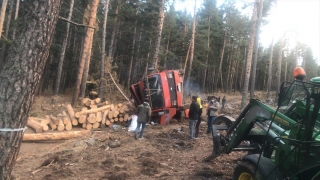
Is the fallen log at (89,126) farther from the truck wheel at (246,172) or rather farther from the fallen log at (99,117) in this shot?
the truck wheel at (246,172)

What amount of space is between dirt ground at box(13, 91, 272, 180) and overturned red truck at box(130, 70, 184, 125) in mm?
2292

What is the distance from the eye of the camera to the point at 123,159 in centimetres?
756

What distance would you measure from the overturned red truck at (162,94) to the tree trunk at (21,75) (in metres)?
9.53

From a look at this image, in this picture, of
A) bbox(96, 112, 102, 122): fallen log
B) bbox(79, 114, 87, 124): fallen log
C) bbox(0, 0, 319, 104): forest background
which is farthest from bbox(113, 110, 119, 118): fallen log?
bbox(0, 0, 319, 104): forest background

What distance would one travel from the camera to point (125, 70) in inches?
1593

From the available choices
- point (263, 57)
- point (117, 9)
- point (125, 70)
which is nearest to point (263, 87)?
point (263, 57)

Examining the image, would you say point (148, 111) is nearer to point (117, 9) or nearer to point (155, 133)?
point (155, 133)

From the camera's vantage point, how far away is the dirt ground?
644 cm

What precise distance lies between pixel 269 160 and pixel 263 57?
50.8 m

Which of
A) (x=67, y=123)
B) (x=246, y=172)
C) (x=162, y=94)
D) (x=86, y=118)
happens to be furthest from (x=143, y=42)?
(x=246, y=172)

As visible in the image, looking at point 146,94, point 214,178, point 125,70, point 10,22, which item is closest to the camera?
point 214,178

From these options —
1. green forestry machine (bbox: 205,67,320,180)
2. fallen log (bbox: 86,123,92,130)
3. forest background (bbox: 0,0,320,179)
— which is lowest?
fallen log (bbox: 86,123,92,130)

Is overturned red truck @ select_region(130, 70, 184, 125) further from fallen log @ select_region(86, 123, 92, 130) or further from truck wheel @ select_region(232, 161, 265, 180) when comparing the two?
truck wheel @ select_region(232, 161, 265, 180)

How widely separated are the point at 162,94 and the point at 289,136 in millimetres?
9123
